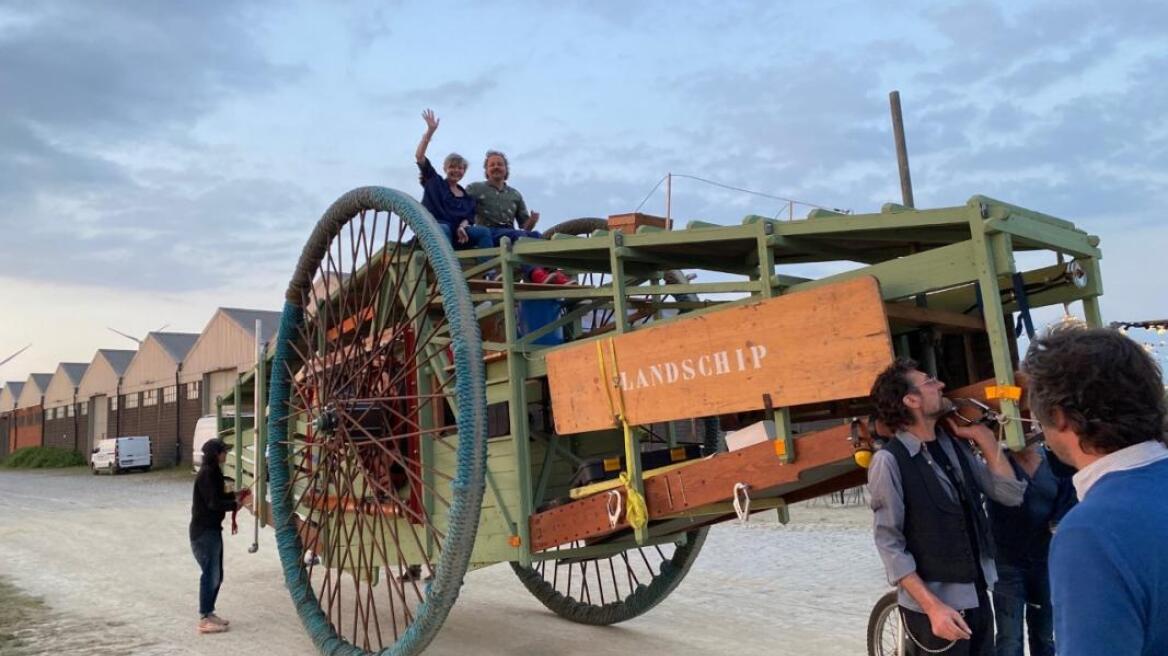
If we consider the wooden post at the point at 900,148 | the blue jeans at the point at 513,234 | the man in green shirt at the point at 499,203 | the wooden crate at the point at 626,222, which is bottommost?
the wooden crate at the point at 626,222

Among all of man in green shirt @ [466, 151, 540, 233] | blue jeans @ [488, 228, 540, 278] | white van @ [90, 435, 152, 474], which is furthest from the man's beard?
white van @ [90, 435, 152, 474]

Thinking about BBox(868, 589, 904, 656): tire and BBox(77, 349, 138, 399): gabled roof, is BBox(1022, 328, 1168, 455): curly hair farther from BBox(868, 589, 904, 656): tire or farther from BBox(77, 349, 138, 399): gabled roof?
BBox(77, 349, 138, 399): gabled roof

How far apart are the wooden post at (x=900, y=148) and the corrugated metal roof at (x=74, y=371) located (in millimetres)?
48147

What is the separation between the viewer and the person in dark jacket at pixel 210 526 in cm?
699

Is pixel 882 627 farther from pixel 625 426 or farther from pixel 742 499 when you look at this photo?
pixel 625 426

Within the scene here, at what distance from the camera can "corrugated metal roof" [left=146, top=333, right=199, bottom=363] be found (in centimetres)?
3719

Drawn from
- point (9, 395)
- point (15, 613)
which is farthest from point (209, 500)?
point (9, 395)

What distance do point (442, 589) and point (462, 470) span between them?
0.63 meters

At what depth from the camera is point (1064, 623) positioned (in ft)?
4.63

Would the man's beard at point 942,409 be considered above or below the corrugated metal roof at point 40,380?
below

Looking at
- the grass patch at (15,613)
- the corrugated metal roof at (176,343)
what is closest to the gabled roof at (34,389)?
the corrugated metal roof at (176,343)

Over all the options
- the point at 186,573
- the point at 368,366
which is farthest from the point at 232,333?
the point at 368,366

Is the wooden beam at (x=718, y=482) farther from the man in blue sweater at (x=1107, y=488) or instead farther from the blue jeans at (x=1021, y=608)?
the man in blue sweater at (x=1107, y=488)

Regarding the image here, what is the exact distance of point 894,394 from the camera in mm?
3131
